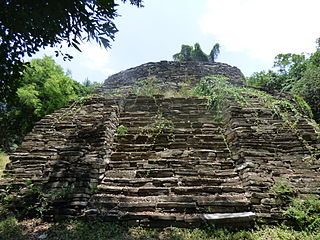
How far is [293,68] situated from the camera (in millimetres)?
10461

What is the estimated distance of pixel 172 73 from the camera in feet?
26.4

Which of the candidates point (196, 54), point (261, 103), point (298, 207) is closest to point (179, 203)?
point (298, 207)

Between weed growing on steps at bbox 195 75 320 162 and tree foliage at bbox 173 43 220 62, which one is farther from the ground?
tree foliage at bbox 173 43 220 62

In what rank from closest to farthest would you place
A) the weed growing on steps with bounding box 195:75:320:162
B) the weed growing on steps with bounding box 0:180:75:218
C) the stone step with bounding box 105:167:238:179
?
the weed growing on steps with bounding box 0:180:75:218 < the stone step with bounding box 105:167:238:179 < the weed growing on steps with bounding box 195:75:320:162

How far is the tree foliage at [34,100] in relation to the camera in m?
9.21

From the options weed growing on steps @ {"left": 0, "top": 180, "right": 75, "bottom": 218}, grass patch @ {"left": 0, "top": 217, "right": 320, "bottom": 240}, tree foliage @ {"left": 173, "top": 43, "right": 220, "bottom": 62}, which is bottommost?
grass patch @ {"left": 0, "top": 217, "right": 320, "bottom": 240}

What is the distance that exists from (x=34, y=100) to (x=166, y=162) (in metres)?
8.63

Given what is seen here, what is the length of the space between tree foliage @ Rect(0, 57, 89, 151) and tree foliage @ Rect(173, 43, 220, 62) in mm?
10335

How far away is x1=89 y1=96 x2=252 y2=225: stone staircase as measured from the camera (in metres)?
2.48

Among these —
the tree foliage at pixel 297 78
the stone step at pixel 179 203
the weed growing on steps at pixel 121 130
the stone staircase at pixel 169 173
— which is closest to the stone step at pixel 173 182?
the stone staircase at pixel 169 173

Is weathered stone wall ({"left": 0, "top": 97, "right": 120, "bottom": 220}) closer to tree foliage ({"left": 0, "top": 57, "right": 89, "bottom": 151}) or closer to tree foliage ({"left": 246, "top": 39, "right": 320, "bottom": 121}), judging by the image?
tree foliage ({"left": 0, "top": 57, "right": 89, "bottom": 151})

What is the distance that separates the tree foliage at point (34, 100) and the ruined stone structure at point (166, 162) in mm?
6034

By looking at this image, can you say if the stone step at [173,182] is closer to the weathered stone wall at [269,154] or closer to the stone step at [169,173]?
the stone step at [169,173]

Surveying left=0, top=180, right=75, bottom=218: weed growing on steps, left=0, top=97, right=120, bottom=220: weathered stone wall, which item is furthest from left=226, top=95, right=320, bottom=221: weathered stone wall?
left=0, top=180, right=75, bottom=218: weed growing on steps
